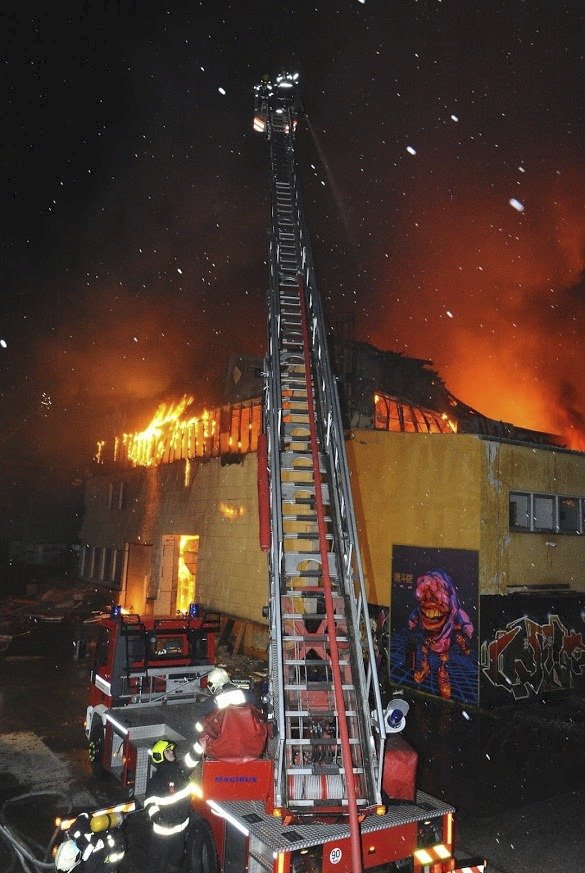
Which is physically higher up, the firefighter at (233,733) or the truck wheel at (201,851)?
the firefighter at (233,733)

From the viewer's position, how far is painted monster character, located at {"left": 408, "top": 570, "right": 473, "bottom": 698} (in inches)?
497

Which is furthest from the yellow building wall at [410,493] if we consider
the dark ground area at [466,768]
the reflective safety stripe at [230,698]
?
the reflective safety stripe at [230,698]

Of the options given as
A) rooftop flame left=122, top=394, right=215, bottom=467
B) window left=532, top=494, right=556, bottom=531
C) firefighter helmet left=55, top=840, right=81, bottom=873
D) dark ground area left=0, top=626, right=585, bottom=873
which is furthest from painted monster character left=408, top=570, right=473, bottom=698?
firefighter helmet left=55, top=840, right=81, bottom=873

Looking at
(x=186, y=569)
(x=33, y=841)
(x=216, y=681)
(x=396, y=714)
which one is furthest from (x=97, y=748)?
(x=186, y=569)

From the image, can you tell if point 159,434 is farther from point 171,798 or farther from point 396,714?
point 396,714

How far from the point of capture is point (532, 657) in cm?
1302

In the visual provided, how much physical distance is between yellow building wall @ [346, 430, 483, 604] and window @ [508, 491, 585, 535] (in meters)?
1.27

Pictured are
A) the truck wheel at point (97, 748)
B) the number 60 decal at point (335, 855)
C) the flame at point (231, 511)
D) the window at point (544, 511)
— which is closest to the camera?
the number 60 decal at point (335, 855)

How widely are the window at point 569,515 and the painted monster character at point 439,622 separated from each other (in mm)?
3681

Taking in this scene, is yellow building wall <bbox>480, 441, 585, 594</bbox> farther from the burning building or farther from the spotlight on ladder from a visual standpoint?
the spotlight on ladder

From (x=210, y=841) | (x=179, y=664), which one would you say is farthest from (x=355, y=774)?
(x=179, y=664)

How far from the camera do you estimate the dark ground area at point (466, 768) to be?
6.48m

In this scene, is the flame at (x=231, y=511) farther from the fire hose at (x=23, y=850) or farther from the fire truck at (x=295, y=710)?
the fire hose at (x=23, y=850)

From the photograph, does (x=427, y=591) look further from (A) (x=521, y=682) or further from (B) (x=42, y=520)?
(B) (x=42, y=520)
